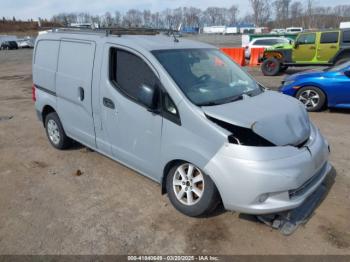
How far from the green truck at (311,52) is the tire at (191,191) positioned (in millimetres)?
11660

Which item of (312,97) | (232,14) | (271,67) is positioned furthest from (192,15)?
(312,97)

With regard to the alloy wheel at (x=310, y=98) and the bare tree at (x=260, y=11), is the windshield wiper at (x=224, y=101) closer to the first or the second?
the alloy wheel at (x=310, y=98)

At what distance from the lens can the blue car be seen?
7477 millimetres

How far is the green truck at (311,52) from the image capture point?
13.4 meters

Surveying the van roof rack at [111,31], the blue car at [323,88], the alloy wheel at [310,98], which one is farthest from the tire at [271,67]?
the van roof rack at [111,31]

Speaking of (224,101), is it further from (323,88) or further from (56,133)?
(323,88)

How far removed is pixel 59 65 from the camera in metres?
4.99

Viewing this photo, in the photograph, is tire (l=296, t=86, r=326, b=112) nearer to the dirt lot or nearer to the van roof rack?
the dirt lot

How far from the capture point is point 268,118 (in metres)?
3.27

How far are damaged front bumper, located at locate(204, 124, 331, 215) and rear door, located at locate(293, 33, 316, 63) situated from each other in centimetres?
1242

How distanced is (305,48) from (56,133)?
12176 mm

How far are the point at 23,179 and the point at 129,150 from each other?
1720 millimetres

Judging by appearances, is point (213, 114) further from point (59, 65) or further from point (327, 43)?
point (327, 43)

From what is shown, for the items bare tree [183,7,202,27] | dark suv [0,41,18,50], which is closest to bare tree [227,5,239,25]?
bare tree [183,7,202,27]
